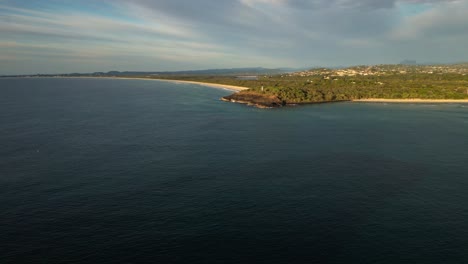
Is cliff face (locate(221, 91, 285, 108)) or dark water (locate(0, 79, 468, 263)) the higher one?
cliff face (locate(221, 91, 285, 108))

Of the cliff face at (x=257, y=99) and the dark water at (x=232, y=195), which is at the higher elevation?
the cliff face at (x=257, y=99)

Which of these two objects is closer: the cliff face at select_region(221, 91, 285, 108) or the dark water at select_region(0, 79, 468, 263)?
the dark water at select_region(0, 79, 468, 263)

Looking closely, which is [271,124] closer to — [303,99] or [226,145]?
[226,145]

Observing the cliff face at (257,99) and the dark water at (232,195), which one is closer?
the dark water at (232,195)

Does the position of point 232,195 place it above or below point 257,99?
below

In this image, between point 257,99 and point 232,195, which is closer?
point 232,195
